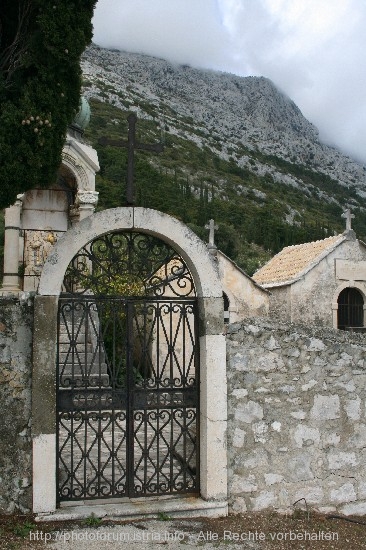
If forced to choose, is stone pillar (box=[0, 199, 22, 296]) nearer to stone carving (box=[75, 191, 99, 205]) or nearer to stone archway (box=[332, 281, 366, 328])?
stone carving (box=[75, 191, 99, 205])

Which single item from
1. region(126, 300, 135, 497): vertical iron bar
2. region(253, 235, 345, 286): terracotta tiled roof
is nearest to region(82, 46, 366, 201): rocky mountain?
region(253, 235, 345, 286): terracotta tiled roof

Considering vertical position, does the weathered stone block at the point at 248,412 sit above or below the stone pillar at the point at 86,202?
below

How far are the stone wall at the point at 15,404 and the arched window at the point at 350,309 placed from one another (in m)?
14.6

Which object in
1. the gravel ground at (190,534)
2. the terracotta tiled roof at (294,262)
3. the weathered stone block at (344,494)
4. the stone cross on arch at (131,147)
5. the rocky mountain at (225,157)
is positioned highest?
the rocky mountain at (225,157)

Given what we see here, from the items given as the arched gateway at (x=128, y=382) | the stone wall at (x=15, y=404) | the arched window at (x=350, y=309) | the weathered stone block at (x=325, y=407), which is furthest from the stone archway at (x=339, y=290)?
the stone wall at (x=15, y=404)

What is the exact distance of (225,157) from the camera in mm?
68438

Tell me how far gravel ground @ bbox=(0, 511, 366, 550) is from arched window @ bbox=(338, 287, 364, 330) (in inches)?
520

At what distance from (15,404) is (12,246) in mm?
7239

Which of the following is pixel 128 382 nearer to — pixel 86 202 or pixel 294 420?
pixel 294 420

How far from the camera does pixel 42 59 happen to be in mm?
5301

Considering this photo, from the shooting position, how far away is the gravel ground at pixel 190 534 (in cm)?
495

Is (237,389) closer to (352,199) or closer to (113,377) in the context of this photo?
(113,377)

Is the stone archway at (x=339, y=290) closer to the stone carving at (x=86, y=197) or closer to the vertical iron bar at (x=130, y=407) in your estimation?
the stone carving at (x=86, y=197)

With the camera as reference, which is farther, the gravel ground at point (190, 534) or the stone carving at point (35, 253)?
the stone carving at point (35, 253)
